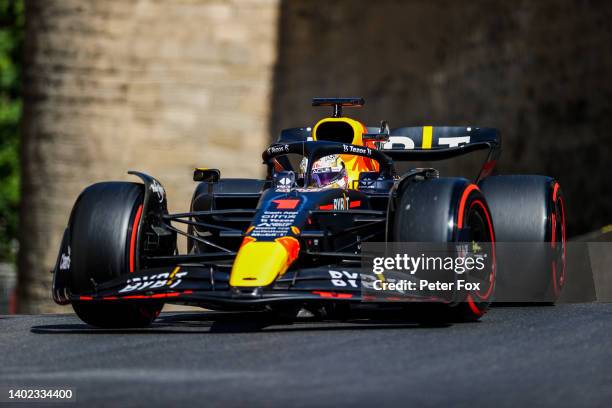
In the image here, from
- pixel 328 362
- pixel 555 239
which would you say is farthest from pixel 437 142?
pixel 328 362

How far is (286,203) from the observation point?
841cm

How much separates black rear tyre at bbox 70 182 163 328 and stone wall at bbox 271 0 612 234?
10.1 metres

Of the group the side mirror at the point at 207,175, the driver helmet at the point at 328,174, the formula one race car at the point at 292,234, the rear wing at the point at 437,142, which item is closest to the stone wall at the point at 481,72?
the rear wing at the point at 437,142

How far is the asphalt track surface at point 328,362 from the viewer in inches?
221

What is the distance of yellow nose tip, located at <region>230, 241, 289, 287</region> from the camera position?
7.66 meters

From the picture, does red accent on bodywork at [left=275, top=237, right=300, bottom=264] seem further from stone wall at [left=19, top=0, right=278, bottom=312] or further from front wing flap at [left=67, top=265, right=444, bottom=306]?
stone wall at [left=19, top=0, right=278, bottom=312]

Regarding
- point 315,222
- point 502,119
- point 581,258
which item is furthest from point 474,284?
point 502,119

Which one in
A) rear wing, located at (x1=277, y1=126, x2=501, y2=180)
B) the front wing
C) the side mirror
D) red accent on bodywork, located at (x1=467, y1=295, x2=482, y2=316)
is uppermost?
rear wing, located at (x1=277, y1=126, x2=501, y2=180)

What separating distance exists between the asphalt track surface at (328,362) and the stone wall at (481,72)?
9.21 m

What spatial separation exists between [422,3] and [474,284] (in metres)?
11.5

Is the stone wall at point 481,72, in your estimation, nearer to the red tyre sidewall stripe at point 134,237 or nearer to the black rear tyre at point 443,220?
the black rear tyre at point 443,220

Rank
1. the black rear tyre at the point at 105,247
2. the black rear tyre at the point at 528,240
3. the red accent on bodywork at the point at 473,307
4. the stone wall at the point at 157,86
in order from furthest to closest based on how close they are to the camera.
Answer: the stone wall at the point at 157,86
the black rear tyre at the point at 528,240
the black rear tyre at the point at 105,247
the red accent on bodywork at the point at 473,307

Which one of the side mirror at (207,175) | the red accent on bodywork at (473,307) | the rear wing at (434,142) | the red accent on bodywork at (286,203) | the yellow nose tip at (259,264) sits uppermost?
the rear wing at (434,142)

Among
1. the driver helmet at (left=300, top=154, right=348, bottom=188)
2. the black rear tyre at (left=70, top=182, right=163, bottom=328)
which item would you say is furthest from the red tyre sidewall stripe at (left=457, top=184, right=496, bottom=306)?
the black rear tyre at (left=70, top=182, right=163, bottom=328)
